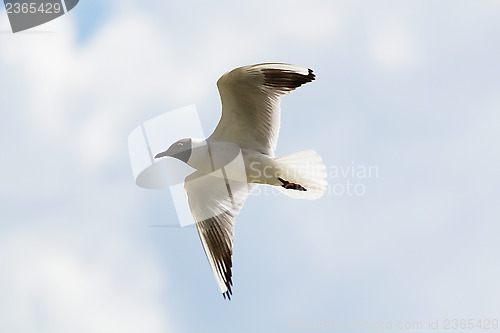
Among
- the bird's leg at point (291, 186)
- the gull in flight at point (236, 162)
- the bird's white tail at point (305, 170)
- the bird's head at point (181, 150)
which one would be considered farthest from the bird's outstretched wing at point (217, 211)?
the bird's white tail at point (305, 170)

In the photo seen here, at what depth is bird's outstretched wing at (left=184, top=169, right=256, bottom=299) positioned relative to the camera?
8.19 m

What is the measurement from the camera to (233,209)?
27.9 feet

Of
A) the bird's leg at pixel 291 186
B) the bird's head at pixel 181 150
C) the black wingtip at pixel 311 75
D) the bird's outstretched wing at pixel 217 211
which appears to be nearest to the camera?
the black wingtip at pixel 311 75

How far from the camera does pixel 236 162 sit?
A: 8.16m

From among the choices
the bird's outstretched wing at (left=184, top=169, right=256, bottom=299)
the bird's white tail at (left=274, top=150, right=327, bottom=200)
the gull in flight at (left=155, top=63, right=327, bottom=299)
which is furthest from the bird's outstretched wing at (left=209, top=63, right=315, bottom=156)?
the bird's outstretched wing at (left=184, top=169, right=256, bottom=299)

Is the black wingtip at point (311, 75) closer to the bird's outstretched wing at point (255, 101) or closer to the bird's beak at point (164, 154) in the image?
the bird's outstretched wing at point (255, 101)

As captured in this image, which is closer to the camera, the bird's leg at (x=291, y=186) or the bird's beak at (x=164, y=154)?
the bird's beak at (x=164, y=154)

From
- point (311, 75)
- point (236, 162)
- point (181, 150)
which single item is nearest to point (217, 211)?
point (236, 162)

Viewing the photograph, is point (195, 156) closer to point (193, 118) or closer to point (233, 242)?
point (193, 118)

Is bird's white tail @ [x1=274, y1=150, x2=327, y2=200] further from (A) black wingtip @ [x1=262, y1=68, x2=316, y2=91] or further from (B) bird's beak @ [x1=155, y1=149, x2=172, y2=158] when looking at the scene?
(B) bird's beak @ [x1=155, y1=149, x2=172, y2=158]

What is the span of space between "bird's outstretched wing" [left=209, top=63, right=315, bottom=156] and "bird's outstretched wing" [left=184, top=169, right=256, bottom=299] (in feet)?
1.58

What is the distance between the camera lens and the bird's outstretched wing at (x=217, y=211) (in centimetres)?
819

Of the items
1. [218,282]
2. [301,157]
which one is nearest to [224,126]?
[301,157]

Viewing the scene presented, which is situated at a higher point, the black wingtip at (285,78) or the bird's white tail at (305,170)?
the black wingtip at (285,78)
